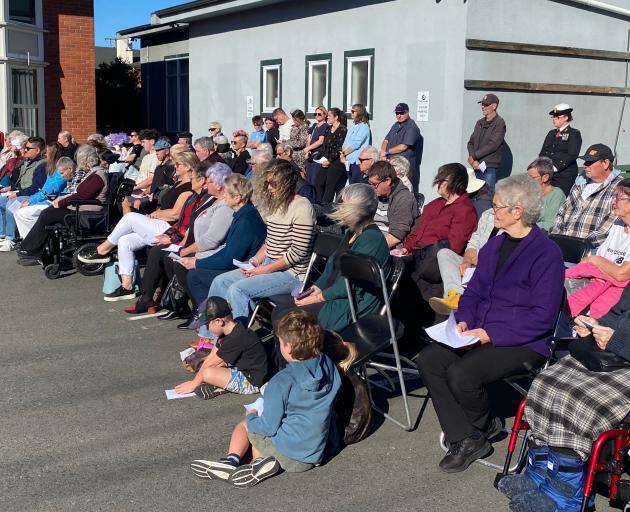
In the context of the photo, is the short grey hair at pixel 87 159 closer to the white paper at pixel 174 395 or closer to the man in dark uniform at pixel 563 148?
the white paper at pixel 174 395

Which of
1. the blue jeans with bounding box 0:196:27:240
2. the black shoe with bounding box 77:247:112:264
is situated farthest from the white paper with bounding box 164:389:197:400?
the blue jeans with bounding box 0:196:27:240

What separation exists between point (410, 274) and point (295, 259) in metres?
1.06

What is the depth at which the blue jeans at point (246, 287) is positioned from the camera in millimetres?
6320

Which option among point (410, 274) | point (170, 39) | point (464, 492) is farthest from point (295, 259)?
point (170, 39)

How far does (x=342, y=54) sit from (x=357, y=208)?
8287 millimetres

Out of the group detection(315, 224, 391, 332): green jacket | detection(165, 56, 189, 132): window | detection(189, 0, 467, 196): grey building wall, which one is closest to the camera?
detection(315, 224, 391, 332): green jacket

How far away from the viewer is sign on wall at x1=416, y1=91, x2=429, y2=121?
38.3ft

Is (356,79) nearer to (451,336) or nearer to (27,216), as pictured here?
(27,216)

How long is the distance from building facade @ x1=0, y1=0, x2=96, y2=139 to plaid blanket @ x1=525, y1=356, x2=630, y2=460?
61.2 ft

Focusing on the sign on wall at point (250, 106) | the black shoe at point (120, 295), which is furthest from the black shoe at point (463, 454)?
the sign on wall at point (250, 106)

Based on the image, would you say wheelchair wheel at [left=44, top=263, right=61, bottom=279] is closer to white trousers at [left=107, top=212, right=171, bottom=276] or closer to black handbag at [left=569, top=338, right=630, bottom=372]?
white trousers at [left=107, top=212, right=171, bottom=276]

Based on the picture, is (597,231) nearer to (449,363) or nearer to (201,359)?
(449,363)

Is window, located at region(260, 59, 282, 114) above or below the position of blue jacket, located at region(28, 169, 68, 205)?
above

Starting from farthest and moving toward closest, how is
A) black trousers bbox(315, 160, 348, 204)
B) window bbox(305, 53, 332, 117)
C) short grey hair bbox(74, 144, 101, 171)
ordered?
window bbox(305, 53, 332, 117) → black trousers bbox(315, 160, 348, 204) → short grey hair bbox(74, 144, 101, 171)
